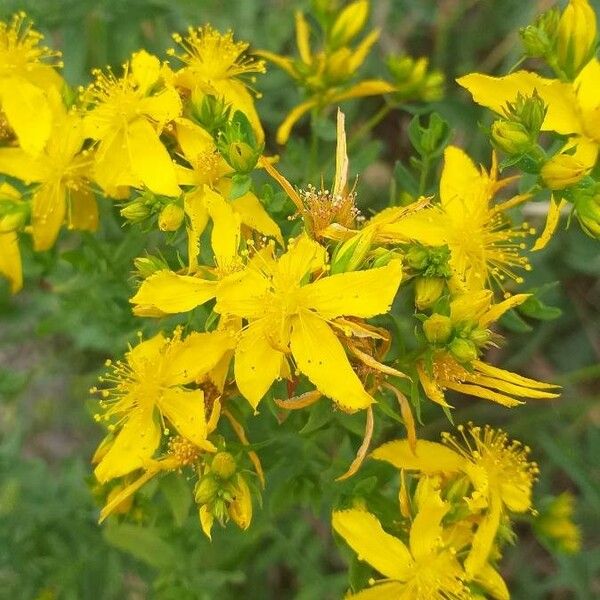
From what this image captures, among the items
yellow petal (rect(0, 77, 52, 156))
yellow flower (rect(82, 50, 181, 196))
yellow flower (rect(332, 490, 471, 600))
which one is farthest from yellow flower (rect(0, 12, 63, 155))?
yellow flower (rect(332, 490, 471, 600))

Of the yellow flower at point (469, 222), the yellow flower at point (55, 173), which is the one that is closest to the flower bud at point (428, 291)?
the yellow flower at point (469, 222)

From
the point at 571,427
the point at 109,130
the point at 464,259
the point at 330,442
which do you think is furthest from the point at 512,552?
the point at 109,130

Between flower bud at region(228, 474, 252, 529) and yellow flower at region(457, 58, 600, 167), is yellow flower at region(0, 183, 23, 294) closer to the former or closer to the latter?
flower bud at region(228, 474, 252, 529)

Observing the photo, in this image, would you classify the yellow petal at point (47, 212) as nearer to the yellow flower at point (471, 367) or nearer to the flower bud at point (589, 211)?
the yellow flower at point (471, 367)

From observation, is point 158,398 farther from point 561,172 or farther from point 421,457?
point 561,172

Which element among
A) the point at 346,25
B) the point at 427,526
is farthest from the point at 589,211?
the point at 346,25

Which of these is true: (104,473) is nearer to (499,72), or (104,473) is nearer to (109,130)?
(109,130)
